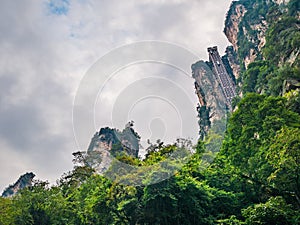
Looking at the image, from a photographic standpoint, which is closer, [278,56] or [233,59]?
[278,56]

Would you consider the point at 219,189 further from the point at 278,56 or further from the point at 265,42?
the point at 265,42

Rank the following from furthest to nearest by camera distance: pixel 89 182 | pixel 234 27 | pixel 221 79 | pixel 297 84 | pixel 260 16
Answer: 1. pixel 221 79
2. pixel 234 27
3. pixel 260 16
4. pixel 89 182
5. pixel 297 84

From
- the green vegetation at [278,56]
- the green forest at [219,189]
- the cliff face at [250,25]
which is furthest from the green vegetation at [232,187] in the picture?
the cliff face at [250,25]

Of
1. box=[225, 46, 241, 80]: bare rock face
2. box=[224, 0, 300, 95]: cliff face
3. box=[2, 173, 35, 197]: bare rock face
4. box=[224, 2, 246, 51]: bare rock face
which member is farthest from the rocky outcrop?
box=[2, 173, 35, 197]: bare rock face

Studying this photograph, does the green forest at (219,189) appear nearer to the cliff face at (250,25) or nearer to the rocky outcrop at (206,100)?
the cliff face at (250,25)

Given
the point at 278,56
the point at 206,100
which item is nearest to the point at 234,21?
the point at 206,100

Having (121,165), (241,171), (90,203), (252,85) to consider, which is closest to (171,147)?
(121,165)

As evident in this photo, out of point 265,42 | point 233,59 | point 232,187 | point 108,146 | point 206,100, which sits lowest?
point 232,187

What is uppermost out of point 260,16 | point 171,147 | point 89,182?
point 260,16

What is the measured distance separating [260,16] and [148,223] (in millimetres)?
34854

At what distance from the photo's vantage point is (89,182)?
67.0 feet

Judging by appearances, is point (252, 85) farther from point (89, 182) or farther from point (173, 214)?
point (173, 214)

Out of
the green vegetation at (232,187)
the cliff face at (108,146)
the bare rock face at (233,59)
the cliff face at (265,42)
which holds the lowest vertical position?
the green vegetation at (232,187)

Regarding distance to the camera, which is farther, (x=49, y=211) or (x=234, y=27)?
(x=234, y=27)
